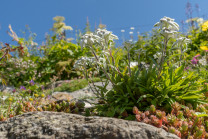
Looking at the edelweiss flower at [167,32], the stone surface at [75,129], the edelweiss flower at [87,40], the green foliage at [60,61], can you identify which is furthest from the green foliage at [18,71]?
the edelweiss flower at [167,32]

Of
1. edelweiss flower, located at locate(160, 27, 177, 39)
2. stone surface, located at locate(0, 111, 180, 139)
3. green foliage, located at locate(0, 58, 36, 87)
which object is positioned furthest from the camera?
green foliage, located at locate(0, 58, 36, 87)

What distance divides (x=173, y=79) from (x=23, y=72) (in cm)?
782

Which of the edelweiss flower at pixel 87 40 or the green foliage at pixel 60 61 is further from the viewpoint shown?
the green foliage at pixel 60 61

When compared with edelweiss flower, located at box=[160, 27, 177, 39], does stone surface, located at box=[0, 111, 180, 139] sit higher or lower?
lower

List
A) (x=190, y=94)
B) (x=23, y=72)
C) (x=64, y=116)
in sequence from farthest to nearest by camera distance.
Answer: (x=23, y=72), (x=190, y=94), (x=64, y=116)

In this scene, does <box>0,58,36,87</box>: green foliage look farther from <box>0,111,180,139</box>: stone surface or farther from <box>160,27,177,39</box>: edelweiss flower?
<box>160,27,177,39</box>: edelweiss flower

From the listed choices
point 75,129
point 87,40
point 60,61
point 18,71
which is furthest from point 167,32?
point 18,71

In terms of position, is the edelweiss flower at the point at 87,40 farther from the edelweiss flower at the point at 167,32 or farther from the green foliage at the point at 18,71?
the green foliage at the point at 18,71

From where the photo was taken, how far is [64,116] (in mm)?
1641

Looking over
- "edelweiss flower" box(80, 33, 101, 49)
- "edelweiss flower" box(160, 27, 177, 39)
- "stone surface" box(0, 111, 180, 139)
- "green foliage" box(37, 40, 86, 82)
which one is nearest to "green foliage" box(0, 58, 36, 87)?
"green foliage" box(37, 40, 86, 82)

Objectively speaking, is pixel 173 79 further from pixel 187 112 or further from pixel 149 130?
pixel 149 130

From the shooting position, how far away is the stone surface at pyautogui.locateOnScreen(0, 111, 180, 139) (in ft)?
4.35

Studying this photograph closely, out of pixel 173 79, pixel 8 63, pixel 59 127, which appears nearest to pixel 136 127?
pixel 59 127

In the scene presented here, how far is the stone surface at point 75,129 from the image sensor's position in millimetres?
1326
